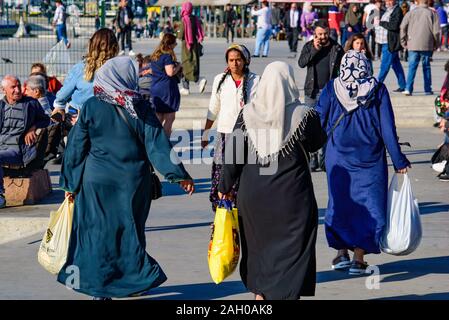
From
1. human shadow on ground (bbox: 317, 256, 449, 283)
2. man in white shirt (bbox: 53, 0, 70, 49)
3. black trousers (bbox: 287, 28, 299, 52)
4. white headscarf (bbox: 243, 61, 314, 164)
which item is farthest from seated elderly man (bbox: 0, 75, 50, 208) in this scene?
black trousers (bbox: 287, 28, 299, 52)

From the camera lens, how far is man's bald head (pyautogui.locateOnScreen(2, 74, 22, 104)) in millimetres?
12539

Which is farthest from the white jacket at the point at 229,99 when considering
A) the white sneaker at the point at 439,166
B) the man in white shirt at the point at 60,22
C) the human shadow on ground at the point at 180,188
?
the man in white shirt at the point at 60,22

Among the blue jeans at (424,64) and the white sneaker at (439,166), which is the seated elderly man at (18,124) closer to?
the white sneaker at (439,166)

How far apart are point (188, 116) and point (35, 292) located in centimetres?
1085

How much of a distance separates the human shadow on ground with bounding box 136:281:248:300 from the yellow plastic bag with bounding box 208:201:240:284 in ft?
2.10

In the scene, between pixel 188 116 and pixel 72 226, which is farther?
pixel 188 116

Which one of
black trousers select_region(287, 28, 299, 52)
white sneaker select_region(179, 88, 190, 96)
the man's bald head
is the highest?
the man's bald head

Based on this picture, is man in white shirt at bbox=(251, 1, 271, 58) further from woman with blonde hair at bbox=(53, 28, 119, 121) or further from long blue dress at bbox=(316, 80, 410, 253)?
long blue dress at bbox=(316, 80, 410, 253)

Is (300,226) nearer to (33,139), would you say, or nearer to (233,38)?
(33,139)

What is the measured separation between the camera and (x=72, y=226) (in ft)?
27.7

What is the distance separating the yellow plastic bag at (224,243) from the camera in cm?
786

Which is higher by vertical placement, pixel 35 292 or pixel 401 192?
pixel 401 192

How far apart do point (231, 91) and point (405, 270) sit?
7.60 feet

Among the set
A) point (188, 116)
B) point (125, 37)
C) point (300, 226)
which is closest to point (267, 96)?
point (300, 226)
